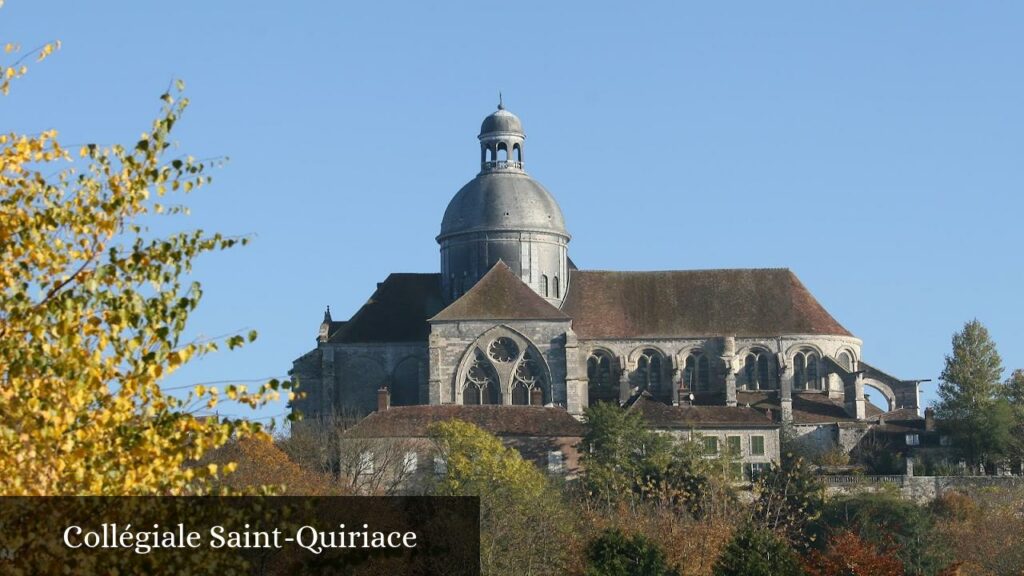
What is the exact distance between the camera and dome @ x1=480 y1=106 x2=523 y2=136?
3056 inches

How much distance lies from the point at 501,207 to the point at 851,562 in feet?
93.5

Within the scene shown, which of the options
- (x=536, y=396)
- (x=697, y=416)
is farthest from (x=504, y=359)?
(x=697, y=416)

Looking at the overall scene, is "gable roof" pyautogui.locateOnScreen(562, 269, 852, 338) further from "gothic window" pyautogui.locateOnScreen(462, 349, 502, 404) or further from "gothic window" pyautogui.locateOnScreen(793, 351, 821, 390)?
"gothic window" pyautogui.locateOnScreen(462, 349, 502, 404)

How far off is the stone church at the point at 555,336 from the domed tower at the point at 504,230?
5 centimetres

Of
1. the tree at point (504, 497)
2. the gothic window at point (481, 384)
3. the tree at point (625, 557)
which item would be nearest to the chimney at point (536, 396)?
the gothic window at point (481, 384)

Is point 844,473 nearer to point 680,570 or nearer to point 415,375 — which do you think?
point 415,375

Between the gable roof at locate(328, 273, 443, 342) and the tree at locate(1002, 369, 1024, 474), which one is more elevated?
the gable roof at locate(328, 273, 443, 342)

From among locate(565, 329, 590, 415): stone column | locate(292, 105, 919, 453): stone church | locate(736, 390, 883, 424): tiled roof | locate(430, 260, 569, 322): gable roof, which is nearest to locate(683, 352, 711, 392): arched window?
locate(292, 105, 919, 453): stone church

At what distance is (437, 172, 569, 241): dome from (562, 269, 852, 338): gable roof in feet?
10.3

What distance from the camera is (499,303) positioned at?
71.9m

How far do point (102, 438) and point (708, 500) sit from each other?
1927 inches

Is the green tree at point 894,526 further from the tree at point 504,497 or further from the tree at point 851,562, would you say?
the tree at point 504,497

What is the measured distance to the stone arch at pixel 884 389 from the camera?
77062mm

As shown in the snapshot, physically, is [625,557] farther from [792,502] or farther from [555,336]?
[555,336]
